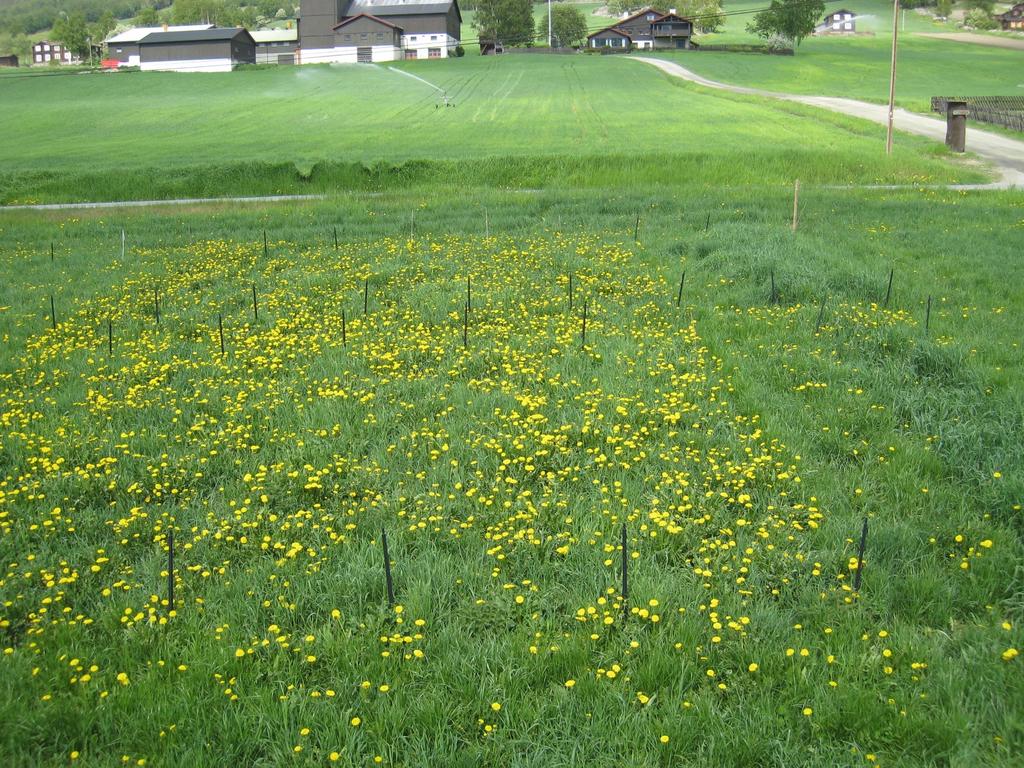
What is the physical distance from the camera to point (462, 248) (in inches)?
762

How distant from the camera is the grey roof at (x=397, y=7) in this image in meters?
109

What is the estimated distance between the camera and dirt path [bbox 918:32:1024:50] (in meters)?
111

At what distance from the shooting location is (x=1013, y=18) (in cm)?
14188

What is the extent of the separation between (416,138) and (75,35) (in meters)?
127

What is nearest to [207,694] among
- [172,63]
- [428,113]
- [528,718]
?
[528,718]

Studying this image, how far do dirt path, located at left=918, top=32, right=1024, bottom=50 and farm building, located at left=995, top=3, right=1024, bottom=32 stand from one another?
2010 cm

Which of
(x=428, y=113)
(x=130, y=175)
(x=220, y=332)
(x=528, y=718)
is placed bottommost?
(x=528, y=718)

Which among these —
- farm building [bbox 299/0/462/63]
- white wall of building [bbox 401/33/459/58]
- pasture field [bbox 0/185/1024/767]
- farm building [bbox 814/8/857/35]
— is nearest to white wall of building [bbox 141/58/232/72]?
farm building [bbox 299/0/462/63]

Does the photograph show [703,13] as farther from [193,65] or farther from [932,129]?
[932,129]

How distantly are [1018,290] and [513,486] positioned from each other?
11.1 meters

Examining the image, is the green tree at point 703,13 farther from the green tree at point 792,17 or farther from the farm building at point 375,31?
the farm building at point 375,31

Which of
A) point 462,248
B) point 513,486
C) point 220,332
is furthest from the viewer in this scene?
point 462,248

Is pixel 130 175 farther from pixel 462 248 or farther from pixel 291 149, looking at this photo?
pixel 462 248

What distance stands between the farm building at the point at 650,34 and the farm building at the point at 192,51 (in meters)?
Answer: 49.8
